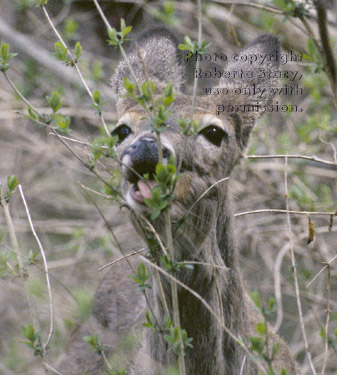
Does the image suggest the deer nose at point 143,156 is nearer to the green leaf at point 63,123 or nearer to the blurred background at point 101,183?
the green leaf at point 63,123

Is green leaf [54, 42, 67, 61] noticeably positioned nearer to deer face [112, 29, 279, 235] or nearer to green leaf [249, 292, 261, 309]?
deer face [112, 29, 279, 235]

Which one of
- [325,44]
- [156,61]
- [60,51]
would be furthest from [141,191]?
[156,61]

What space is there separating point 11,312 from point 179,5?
13.8 ft

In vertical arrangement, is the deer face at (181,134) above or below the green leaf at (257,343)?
above

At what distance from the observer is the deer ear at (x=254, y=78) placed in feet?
15.0

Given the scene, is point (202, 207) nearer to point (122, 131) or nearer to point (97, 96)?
point (122, 131)

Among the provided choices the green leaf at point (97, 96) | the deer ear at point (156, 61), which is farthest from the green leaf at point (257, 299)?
the deer ear at point (156, 61)

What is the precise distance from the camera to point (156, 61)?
15.5 feet

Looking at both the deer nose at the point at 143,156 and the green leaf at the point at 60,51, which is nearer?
the deer nose at the point at 143,156

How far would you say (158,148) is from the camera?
3045mm

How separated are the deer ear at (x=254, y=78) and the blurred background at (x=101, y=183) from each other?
93 centimetres

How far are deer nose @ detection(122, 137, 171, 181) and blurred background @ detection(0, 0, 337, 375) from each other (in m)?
2.46

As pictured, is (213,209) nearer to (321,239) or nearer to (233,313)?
(233,313)

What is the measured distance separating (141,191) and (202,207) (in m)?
0.67
